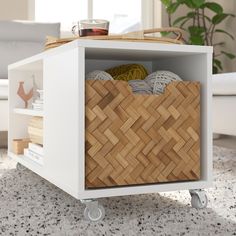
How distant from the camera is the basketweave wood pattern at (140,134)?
4.53 ft

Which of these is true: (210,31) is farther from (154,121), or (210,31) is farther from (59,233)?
(59,233)

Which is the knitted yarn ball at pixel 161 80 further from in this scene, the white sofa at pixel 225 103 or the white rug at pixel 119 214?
the white sofa at pixel 225 103

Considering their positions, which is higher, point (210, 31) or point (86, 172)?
point (210, 31)

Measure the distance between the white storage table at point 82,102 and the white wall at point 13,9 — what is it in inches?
101

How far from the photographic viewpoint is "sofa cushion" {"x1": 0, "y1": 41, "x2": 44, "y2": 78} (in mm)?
3355

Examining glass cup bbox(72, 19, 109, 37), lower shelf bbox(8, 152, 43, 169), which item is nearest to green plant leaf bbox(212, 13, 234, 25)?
lower shelf bbox(8, 152, 43, 169)

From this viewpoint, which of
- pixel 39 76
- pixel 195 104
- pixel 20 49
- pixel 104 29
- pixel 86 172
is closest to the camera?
pixel 86 172

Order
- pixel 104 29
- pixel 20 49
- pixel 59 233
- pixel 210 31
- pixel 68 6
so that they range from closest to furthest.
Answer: pixel 59 233
pixel 104 29
pixel 20 49
pixel 68 6
pixel 210 31

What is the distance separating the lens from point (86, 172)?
4.52ft

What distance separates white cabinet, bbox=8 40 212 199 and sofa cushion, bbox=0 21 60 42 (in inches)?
67.6

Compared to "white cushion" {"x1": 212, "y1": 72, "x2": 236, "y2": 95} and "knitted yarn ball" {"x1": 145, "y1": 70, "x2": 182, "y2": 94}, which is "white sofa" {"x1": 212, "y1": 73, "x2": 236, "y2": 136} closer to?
"white cushion" {"x1": 212, "y1": 72, "x2": 236, "y2": 95}

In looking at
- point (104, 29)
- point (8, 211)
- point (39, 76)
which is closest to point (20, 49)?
point (39, 76)

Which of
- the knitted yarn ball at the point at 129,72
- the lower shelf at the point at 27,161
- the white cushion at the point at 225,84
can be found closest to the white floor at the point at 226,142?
the white cushion at the point at 225,84

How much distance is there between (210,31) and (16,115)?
2.87 metres
